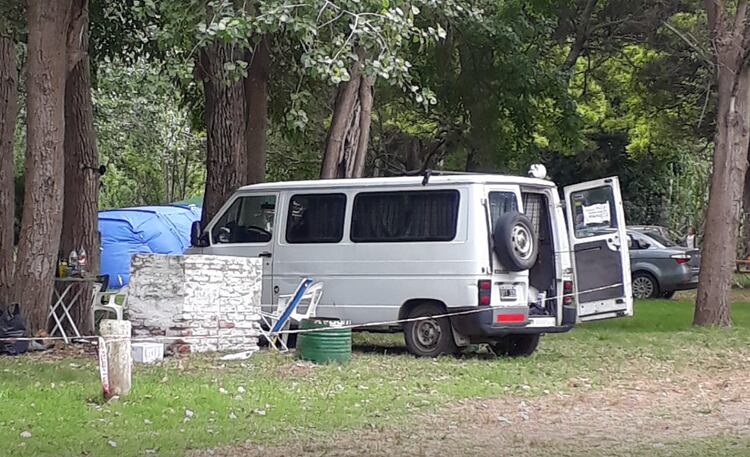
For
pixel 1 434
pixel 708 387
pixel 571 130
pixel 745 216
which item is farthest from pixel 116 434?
pixel 745 216

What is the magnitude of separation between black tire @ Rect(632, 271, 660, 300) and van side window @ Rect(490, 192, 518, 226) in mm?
11719

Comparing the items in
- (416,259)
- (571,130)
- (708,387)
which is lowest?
(708,387)

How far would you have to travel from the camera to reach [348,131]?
15688 mm

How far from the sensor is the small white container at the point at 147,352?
1110cm

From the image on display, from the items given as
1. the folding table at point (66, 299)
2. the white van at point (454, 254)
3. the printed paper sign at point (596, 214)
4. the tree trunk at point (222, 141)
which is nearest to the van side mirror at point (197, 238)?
the white van at point (454, 254)

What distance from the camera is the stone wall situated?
38.4 ft

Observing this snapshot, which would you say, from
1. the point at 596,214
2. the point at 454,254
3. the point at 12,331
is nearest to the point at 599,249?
the point at 596,214

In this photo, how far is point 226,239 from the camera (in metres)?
13.4

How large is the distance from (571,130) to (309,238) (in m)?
8.95

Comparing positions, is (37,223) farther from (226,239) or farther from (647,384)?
(647,384)

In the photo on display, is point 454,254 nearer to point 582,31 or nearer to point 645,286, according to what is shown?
point 582,31

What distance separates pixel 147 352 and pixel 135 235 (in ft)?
46.9

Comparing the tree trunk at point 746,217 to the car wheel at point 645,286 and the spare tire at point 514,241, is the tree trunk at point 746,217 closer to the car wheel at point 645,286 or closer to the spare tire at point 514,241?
the car wheel at point 645,286

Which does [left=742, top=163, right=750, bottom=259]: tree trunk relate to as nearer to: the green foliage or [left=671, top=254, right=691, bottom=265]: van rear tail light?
[left=671, top=254, right=691, bottom=265]: van rear tail light
